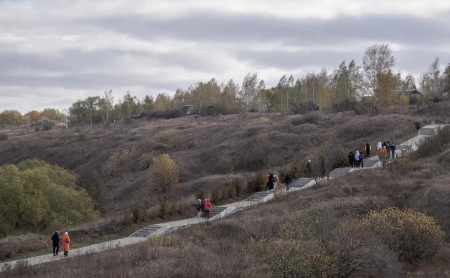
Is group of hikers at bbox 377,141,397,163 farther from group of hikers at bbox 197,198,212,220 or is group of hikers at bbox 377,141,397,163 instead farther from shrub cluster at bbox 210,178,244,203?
group of hikers at bbox 197,198,212,220

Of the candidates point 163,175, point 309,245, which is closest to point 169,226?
point 309,245

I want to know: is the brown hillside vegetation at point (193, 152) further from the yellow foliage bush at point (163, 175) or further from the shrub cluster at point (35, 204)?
the shrub cluster at point (35, 204)

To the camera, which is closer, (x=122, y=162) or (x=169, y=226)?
(x=169, y=226)

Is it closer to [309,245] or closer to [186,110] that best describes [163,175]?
A: [309,245]

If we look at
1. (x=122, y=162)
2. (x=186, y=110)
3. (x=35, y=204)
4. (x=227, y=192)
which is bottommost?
(x=122, y=162)

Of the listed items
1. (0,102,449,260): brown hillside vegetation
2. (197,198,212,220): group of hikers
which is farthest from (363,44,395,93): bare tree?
(197,198,212,220): group of hikers

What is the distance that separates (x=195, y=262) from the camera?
1438cm

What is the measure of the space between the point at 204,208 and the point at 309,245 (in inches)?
486

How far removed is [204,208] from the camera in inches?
990

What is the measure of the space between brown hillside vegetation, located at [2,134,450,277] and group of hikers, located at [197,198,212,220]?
183 cm

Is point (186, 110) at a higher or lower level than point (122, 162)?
higher

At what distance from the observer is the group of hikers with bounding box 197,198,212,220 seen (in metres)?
25.0

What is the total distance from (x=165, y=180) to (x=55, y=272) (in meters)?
28.0

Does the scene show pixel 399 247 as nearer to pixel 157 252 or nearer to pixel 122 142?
pixel 157 252
